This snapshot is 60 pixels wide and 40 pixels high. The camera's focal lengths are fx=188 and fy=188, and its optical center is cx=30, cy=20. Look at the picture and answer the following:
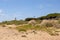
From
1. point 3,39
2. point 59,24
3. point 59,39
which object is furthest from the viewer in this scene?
point 59,24

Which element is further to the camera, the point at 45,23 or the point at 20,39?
the point at 45,23

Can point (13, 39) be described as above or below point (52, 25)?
above

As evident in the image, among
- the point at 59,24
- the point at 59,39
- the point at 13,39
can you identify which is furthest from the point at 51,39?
the point at 59,24

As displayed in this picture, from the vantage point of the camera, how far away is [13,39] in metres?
18.7

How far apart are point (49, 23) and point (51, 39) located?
1758 centimetres

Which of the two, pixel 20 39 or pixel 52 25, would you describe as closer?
pixel 20 39

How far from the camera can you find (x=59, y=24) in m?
35.8

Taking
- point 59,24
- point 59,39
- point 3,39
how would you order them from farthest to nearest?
point 59,24
point 59,39
point 3,39

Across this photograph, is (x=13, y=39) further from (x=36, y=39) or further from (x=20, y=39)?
(x=36, y=39)

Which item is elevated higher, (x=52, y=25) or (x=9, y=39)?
(x=9, y=39)

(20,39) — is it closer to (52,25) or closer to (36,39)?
(36,39)

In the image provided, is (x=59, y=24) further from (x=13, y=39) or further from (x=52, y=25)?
(x=13, y=39)

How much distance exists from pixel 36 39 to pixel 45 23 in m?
18.6

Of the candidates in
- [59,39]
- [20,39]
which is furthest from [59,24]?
[20,39]
